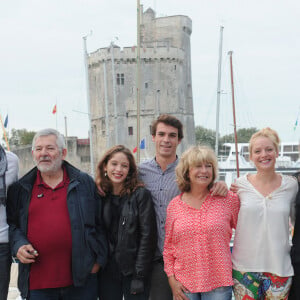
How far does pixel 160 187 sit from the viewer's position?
363 centimetres

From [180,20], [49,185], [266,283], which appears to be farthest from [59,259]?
[180,20]

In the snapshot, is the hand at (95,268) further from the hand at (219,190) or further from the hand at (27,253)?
the hand at (219,190)

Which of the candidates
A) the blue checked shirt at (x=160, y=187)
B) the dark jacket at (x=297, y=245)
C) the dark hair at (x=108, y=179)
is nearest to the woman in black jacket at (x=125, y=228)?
the dark hair at (x=108, y=179)

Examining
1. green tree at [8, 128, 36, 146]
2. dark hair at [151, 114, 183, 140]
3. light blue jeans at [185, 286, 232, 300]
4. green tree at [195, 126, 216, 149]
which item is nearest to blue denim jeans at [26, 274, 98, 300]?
light blue jeans at [185, 286, 232, 300]

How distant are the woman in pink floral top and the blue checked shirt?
228mm

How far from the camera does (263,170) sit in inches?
134

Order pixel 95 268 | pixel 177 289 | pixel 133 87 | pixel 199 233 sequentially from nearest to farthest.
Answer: pixel 199 233 → pixel 177 289 → pixel 95 268 → pixel 133 87

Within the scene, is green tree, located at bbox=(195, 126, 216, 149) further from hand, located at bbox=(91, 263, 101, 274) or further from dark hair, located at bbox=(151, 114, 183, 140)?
hand, located at bbox=(91, 263, 101, 274)

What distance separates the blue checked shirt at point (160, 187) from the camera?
3.58 metres

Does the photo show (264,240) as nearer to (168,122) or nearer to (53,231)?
(168,122)

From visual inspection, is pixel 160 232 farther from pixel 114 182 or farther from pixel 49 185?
pixel 49 185

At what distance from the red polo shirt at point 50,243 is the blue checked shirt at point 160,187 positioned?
0.69m

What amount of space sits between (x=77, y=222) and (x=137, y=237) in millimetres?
460

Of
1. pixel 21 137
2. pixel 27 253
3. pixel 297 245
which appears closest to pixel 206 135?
pixel 21 137
